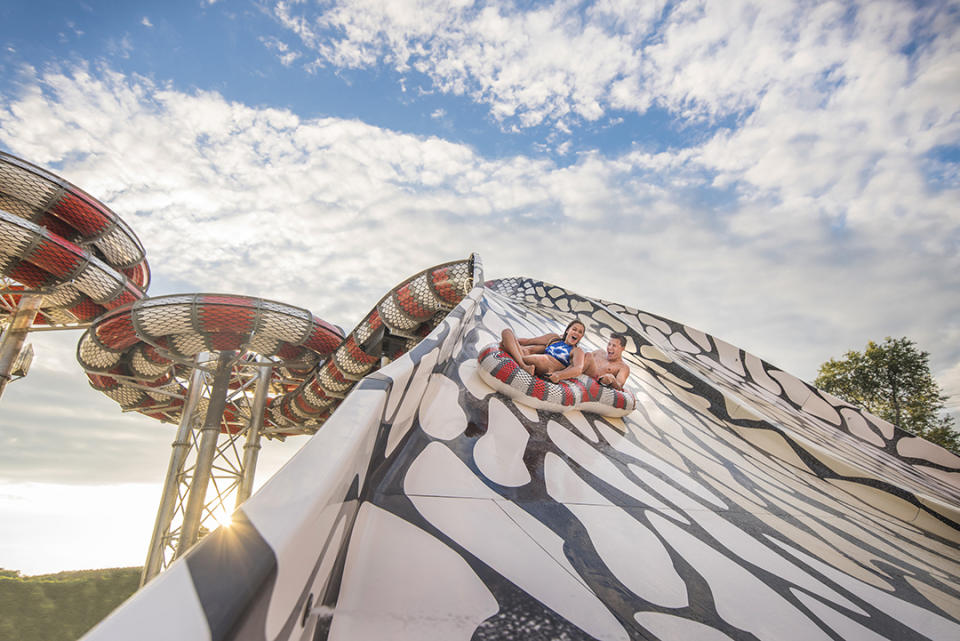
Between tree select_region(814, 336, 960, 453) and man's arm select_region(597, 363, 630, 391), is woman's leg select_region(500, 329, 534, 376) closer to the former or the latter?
man's arm select_region(597, 363, 630, 391)

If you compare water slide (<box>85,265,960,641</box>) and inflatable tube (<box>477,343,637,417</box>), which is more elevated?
inflatable tube (<box>477,343,637,417</box>)

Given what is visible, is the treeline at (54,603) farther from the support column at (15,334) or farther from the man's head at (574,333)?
the man's head at (574,333)

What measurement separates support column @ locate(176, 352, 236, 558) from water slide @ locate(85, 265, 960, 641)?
205 inches

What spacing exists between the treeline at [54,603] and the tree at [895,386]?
2400cm

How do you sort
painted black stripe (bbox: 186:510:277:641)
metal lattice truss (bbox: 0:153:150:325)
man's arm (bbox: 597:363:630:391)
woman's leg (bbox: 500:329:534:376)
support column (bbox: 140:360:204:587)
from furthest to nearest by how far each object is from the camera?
support column (bbox: 140:360:204:587) < metal lattice truss (bbox: 0:153:150:325) < man's arm (bbox: 597:363:630:391) < woman's leg (bbox: 500:329:534:376) < painted black stripe (bbox: 186:510:277:641)

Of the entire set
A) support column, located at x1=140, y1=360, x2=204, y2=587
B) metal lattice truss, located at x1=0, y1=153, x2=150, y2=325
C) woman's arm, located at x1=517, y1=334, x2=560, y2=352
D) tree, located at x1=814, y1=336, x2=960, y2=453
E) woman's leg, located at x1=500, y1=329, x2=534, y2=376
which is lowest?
support column, located at x1=140, y1=360, x2=204, y2=587

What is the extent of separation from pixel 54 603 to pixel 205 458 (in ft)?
39.4

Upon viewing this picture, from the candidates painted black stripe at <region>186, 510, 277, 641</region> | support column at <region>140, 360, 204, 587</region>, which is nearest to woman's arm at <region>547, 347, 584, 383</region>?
painted black stripe at <region>186, 510, 277, 641</region>

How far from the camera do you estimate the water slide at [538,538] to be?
2.90 ft

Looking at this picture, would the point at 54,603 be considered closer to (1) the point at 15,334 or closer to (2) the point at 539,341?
(1) the point at 15,334

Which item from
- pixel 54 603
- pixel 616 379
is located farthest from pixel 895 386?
pixel 54 603

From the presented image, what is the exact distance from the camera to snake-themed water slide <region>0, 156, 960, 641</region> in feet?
3.14

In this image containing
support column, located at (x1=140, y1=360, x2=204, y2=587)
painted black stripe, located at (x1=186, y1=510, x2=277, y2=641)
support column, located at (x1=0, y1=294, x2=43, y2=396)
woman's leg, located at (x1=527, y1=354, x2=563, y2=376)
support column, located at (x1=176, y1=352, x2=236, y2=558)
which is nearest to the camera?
painted black stripe, located at (x1=186, y1=510, x2=277, y2=641)

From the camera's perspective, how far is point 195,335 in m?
6.61
